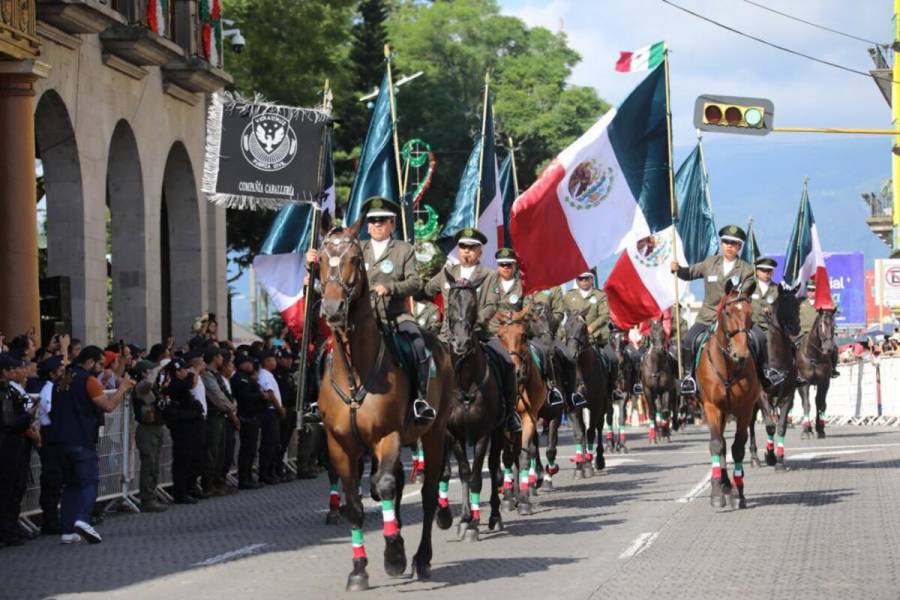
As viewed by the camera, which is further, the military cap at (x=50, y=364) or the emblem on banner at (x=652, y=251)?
the emblem on banner at (x=652, y=251)

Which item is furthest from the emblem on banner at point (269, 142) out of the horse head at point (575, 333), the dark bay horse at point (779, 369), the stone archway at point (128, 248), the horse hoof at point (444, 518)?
the stone archway at point (128, 248)

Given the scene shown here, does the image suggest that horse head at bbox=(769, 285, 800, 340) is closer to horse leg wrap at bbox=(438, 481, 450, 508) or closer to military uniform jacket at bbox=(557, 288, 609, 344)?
military uniform jacket at bbox=(557, 288, 609, 344)

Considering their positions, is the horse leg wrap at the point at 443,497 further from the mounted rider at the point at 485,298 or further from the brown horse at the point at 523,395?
the brown horse at the point at 523,395

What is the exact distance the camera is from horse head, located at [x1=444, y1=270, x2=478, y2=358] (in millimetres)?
15383

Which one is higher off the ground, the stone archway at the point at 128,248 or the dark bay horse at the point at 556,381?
the stone archway at the point at 128,248

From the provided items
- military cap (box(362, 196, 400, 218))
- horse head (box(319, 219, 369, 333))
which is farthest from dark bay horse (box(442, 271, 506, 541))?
horse head (box(319, 219, 369, 333))

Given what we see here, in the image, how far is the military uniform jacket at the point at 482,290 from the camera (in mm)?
15945

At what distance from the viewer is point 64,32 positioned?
94.8 ft

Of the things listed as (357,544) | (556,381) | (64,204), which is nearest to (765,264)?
(556,381)

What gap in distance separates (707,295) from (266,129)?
17.9ft

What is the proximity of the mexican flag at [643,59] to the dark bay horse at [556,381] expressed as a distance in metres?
6.62

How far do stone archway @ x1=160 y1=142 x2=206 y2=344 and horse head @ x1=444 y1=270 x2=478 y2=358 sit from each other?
2248cm

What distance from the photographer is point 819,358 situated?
32.7m

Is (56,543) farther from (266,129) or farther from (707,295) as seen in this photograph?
(707,295)
